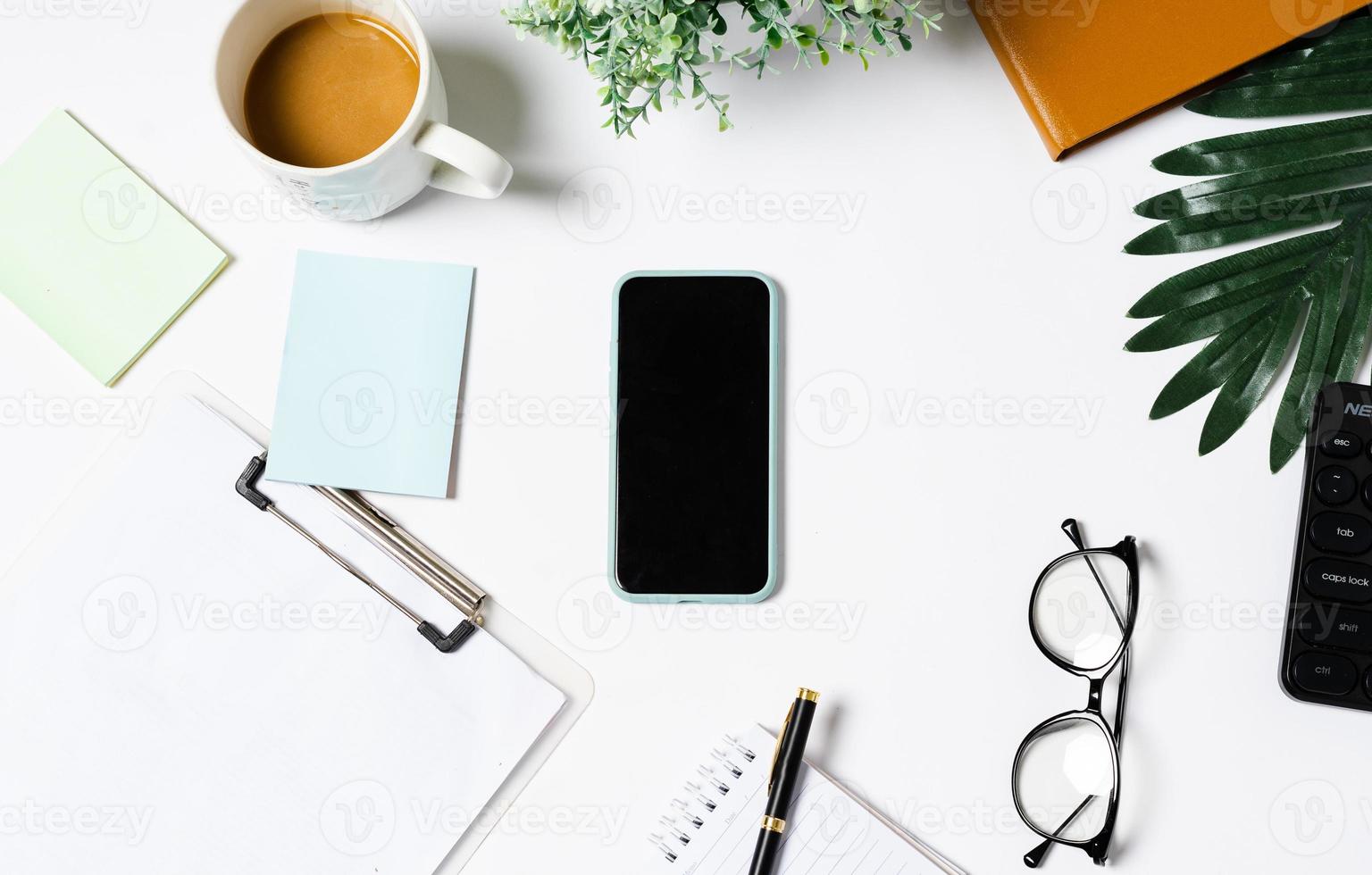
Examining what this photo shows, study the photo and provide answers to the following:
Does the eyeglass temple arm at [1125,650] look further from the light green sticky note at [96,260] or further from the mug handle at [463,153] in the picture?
the light green sticky note at [96,260]

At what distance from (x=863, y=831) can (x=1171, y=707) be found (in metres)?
0.26

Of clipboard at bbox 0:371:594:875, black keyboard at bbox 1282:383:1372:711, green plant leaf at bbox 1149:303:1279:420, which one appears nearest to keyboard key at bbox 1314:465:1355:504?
black keyboard at bbox 1282:383:1372:711

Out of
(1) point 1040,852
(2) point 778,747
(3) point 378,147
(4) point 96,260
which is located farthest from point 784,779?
(4) point 96,260

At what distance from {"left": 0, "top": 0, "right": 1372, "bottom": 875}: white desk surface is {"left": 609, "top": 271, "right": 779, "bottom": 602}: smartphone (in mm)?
20

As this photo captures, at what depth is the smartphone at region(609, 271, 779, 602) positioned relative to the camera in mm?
740

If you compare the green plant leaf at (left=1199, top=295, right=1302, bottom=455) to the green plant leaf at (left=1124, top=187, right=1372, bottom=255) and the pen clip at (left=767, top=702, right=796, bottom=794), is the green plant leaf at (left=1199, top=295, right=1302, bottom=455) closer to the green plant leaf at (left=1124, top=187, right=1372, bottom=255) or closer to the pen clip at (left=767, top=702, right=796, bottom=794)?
the green plant leaf at (left=1124, top=187, right=1372, bottom=255)

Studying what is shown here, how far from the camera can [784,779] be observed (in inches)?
27.7

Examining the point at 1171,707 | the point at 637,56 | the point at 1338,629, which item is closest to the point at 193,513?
the point at 637,56

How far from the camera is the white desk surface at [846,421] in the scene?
0.74 metres

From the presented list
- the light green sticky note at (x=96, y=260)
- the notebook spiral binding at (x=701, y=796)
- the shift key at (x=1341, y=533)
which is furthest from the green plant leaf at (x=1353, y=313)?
the light green sticky note at (x=96, y=260)

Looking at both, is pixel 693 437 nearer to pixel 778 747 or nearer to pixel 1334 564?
pixel 778 747

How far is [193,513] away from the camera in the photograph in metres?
0.74

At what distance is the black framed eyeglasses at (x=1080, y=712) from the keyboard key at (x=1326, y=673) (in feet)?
0.42

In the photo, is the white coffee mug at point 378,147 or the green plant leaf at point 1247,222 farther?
the green plant leaf at point 1247,222
